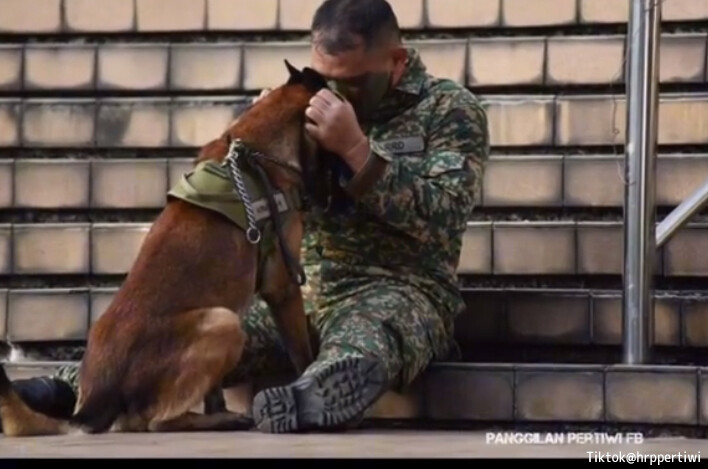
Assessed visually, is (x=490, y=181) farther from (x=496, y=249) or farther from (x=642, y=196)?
(x=642, y=196)

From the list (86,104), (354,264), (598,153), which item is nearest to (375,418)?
(354,264)

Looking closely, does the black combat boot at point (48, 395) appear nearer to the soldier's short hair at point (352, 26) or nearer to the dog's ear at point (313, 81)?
the dog's ear at point (313, 81)

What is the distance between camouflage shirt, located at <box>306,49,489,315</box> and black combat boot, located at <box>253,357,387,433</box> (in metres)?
0.55

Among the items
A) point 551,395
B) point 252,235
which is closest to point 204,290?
point 252,235

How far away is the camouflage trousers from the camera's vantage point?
5.12 metres

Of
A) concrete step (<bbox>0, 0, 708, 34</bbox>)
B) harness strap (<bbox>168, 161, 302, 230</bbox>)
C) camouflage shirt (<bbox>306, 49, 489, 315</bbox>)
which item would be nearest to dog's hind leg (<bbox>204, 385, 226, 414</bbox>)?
harness strap (<bbox>168, 161, 302, 230</bbox>)

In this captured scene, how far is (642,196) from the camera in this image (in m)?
5.35

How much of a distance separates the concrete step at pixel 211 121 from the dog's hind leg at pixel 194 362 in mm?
1509

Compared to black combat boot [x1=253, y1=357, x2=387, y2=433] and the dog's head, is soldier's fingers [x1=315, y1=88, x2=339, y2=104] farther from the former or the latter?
black combat boot [x1=253, y1=357, x2=387, y2=433]

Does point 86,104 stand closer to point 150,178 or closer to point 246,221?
point 150,178

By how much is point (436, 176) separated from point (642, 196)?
A: 0.60 metres

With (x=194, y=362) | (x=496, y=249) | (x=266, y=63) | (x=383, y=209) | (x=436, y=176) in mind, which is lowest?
(x=194, y=362)

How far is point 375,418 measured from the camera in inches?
217

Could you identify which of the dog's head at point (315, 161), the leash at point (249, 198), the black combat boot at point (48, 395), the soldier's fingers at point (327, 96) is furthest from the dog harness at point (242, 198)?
the black combat boot at point (48, 395)
